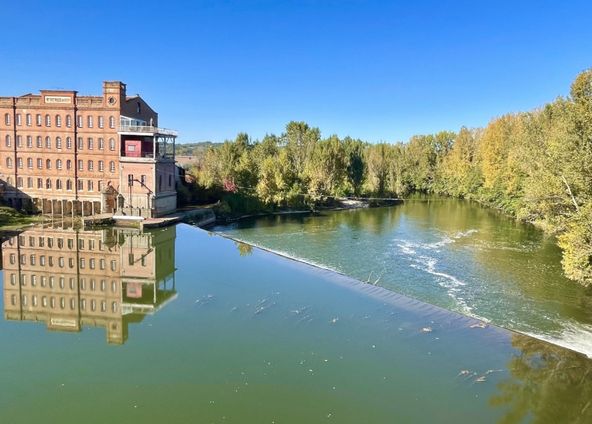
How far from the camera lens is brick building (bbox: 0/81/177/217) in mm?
35750

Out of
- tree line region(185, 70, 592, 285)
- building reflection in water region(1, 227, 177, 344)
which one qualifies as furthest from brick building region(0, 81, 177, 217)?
tree line region(185, 70, 592, 285)

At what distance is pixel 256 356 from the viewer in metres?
13.3

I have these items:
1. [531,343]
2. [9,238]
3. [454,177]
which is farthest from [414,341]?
[454,177]

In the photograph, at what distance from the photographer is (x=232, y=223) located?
41.6 m

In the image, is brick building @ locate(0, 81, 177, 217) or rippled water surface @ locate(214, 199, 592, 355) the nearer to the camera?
rippled water surface @ locate(214, 199, 592, 355)

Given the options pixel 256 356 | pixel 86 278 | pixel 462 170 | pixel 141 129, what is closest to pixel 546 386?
pixel 256 356

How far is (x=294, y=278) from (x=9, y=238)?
58.3ft

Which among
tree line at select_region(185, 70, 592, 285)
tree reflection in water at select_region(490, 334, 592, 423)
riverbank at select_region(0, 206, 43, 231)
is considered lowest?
tree reflection in water at select_region(490, 334, 592, 423)

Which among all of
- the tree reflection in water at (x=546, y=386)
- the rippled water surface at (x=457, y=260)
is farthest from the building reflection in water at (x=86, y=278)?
the tree reflection in water at (x=546, y=386)

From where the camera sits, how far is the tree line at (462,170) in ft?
62.1

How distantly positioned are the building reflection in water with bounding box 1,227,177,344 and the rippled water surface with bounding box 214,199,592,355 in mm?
8196

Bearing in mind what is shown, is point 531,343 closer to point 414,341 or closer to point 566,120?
point 414,341

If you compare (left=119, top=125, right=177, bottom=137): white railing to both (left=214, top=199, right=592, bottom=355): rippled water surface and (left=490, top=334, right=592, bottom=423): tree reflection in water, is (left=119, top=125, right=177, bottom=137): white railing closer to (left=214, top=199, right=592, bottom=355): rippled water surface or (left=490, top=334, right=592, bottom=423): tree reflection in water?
(left=214, top=199, right=592, bottom=355): rippled water surface

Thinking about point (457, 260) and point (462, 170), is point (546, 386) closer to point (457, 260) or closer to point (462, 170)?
point (457, 260)
